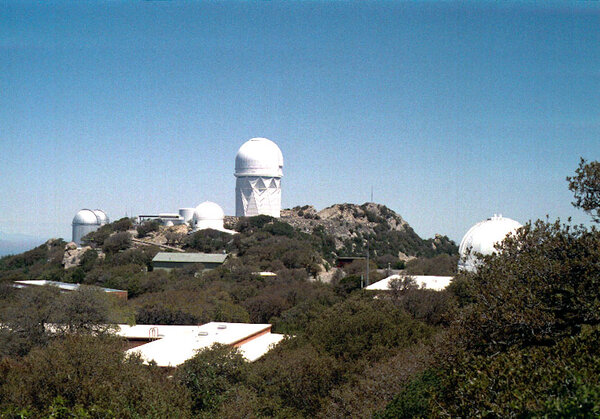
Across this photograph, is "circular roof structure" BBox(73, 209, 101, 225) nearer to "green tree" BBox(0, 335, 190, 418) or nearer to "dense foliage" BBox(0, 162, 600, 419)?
"dense foliage" BBox(0, 162, 600, 419)

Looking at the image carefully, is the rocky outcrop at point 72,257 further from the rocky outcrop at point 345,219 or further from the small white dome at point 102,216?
the rocky outcrop at point 345,219

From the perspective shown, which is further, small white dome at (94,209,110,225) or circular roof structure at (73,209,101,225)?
small white dome at (94,209,110,225)

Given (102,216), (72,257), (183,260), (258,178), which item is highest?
(258,178)

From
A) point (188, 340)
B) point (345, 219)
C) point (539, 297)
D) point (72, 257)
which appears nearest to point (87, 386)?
point (539, 297)

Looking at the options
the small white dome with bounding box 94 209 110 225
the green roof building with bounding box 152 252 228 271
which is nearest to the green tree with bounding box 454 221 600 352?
the green roof building with bounding box 152 252 228 271

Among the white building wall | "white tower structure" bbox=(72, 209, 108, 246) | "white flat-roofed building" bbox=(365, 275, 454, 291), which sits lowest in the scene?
"white flat-roofed building" bbox=(365, 275, 454, 291)

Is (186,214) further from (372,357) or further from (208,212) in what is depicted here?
(372,357)

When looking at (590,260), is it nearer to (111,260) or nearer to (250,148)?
(111,260)
